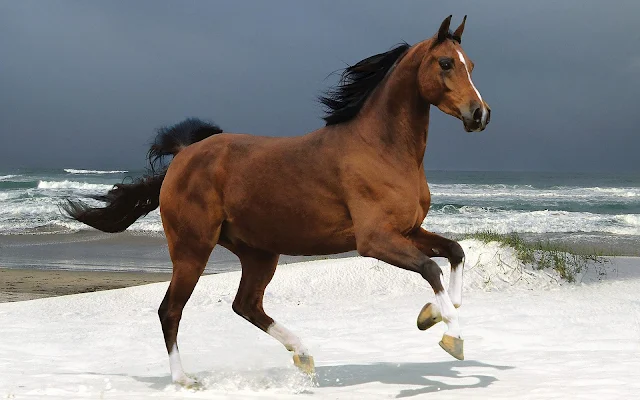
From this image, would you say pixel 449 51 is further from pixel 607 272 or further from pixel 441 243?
pixel 607 272

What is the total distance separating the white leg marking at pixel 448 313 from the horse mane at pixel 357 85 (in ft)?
3.86

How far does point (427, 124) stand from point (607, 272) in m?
5.44

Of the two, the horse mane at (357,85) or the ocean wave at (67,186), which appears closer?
the horse mane at (357,85)

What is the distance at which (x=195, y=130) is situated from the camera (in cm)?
521

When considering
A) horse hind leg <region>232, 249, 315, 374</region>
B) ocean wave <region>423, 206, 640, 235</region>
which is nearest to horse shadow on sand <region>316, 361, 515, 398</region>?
horse hind leg <region>232, 249, 315, 374</region>

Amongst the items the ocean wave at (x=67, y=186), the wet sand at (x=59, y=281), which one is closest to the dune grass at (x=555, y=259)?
the wet sand at (x=59, y=281)

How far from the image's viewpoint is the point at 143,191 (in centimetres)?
533

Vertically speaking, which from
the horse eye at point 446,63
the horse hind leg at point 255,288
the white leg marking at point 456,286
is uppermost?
the horse eye at point 446,63

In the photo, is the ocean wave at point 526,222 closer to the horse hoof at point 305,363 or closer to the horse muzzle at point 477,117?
the horse hoof at point 305,363

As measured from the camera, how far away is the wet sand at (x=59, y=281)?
997 cm

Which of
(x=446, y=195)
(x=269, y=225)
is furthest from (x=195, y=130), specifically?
(x=446, y=195)

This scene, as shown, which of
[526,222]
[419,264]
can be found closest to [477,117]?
[419,264]

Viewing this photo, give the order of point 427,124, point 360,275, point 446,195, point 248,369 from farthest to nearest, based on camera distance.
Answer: point 446,195 → point 360,275 → point 248,369 → point 427,124

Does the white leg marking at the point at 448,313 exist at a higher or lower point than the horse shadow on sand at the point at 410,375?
higher
